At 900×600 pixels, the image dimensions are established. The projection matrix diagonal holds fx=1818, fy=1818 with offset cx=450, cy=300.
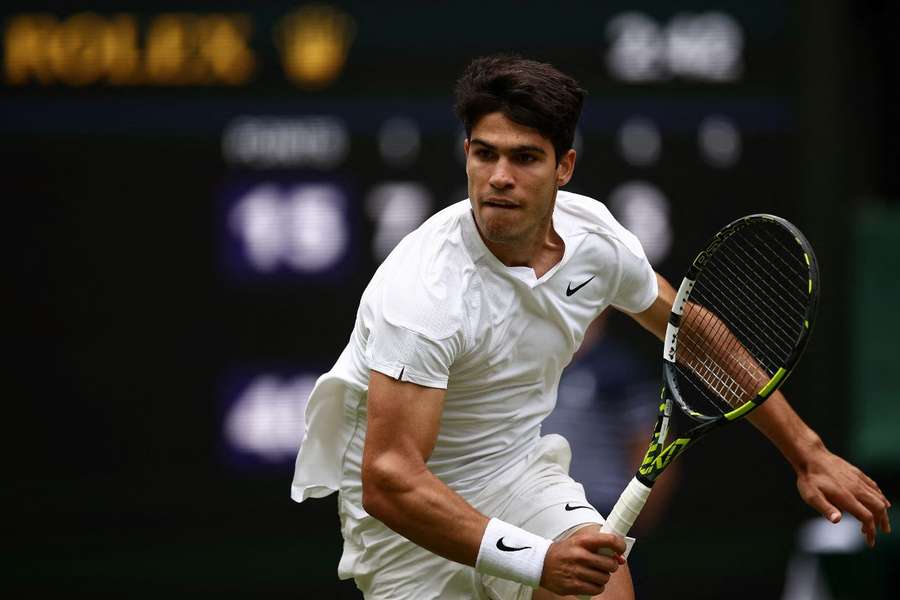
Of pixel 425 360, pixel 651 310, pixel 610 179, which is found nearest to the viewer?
pixel 425 360

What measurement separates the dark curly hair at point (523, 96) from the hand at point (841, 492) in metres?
0.93

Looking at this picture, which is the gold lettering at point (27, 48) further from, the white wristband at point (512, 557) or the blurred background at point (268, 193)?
the white wristband at point (512, 557)

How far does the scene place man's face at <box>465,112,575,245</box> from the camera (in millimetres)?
3955

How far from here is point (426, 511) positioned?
3799 mm

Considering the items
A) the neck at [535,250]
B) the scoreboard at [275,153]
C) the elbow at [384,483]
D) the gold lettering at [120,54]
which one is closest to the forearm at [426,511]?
the elbow at [384,483]

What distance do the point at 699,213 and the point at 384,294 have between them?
112 inches

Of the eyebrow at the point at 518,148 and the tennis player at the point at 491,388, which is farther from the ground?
the eyebrow at the point at 518,148

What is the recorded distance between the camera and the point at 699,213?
658 cm

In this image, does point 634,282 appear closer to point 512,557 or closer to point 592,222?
point 592,222

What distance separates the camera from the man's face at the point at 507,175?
3955 mm

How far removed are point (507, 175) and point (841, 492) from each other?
40.9 inches

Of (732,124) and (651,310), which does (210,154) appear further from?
(651,310)

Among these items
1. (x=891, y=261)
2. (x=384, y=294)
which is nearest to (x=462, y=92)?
(x=384, y=294)

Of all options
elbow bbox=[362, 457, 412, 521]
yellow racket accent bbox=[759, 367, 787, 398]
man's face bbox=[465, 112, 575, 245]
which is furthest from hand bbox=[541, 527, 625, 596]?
man's face bbox=[465, 112, 575, 245]
